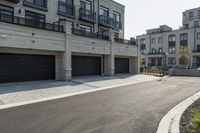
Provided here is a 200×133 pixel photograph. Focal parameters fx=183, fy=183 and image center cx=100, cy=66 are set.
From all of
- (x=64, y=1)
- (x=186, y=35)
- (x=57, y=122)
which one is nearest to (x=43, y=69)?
(x=64, y=1)

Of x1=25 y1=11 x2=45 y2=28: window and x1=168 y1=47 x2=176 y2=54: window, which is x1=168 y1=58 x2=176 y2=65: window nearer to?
x1=168 y1=47 x2=176 y2=54: window

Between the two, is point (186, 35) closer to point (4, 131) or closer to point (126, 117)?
point (126, 117)

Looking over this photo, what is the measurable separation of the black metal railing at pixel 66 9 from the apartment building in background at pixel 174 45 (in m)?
27.7

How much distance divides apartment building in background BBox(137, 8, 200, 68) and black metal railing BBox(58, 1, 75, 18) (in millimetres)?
27652

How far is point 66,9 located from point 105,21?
302 inches

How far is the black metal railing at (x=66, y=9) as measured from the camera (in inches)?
879

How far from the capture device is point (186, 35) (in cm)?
5338

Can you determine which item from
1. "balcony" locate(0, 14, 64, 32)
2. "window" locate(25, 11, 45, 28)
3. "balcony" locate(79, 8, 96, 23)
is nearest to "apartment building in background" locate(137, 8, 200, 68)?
"balcony" locate(79, 8, 96, 23)

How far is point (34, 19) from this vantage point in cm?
1970

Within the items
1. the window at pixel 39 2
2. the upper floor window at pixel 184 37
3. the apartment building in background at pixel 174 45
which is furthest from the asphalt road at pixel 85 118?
the upper floor window at pixel 184 37

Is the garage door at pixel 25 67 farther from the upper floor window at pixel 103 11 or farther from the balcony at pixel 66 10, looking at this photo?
the upper floor window at pixel 103 11

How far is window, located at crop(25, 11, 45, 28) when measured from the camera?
16.5m

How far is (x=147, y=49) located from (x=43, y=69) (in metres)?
50.3

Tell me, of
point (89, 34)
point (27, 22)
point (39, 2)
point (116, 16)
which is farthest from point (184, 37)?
point (27, 22)
